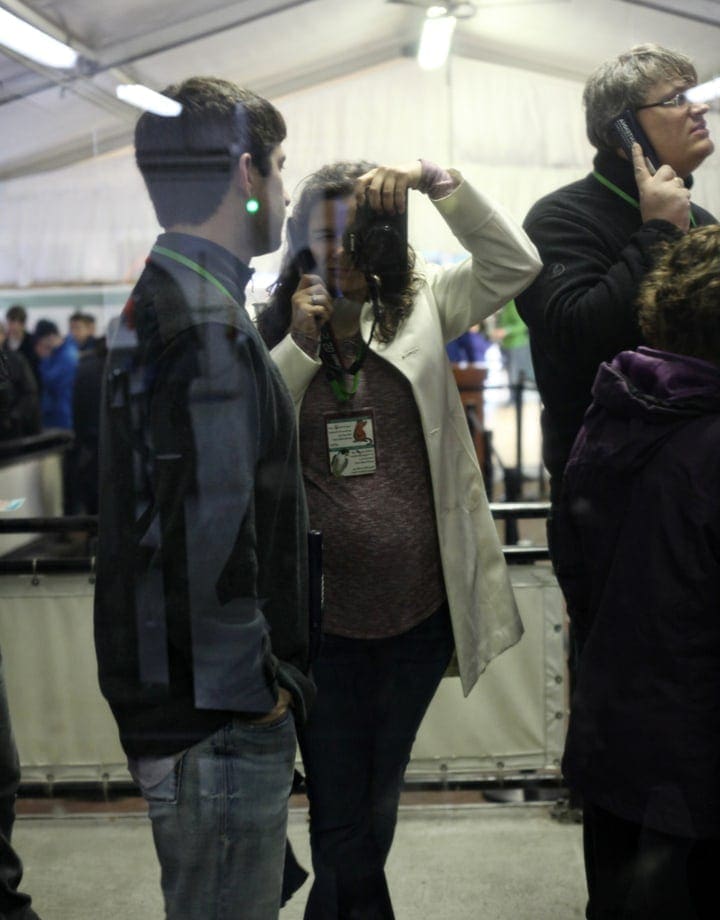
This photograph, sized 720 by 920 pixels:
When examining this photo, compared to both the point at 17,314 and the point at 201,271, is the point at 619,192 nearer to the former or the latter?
the point at 201,271

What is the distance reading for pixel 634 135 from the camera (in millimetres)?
1498

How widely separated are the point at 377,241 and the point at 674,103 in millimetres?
456

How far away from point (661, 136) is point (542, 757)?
50.0 inches

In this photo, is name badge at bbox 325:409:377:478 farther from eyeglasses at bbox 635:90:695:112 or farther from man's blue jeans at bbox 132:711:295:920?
eyeglasses at bbox 635:90:695:112

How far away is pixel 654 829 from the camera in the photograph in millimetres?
1367

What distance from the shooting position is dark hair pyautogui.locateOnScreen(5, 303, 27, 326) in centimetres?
150

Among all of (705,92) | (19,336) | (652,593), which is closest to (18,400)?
(19,336)

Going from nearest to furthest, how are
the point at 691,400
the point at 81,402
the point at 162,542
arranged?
the point at 162,542 → the point at 691,400 → the point at 81,402

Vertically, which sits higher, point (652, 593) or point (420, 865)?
point (652, 593)

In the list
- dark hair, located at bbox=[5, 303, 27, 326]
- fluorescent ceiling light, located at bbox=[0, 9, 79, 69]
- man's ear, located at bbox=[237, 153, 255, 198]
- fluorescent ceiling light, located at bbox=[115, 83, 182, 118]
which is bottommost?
dark hair, located at bbox=[5, 303, 27, 326]

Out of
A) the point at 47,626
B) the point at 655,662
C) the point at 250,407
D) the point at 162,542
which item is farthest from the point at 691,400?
the point at 47,626

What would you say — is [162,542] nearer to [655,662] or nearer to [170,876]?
[170,876]

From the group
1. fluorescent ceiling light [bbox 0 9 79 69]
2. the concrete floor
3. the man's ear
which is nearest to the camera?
the man's ear

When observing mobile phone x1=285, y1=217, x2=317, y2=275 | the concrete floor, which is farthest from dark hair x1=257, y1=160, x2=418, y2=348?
the concrete floor
